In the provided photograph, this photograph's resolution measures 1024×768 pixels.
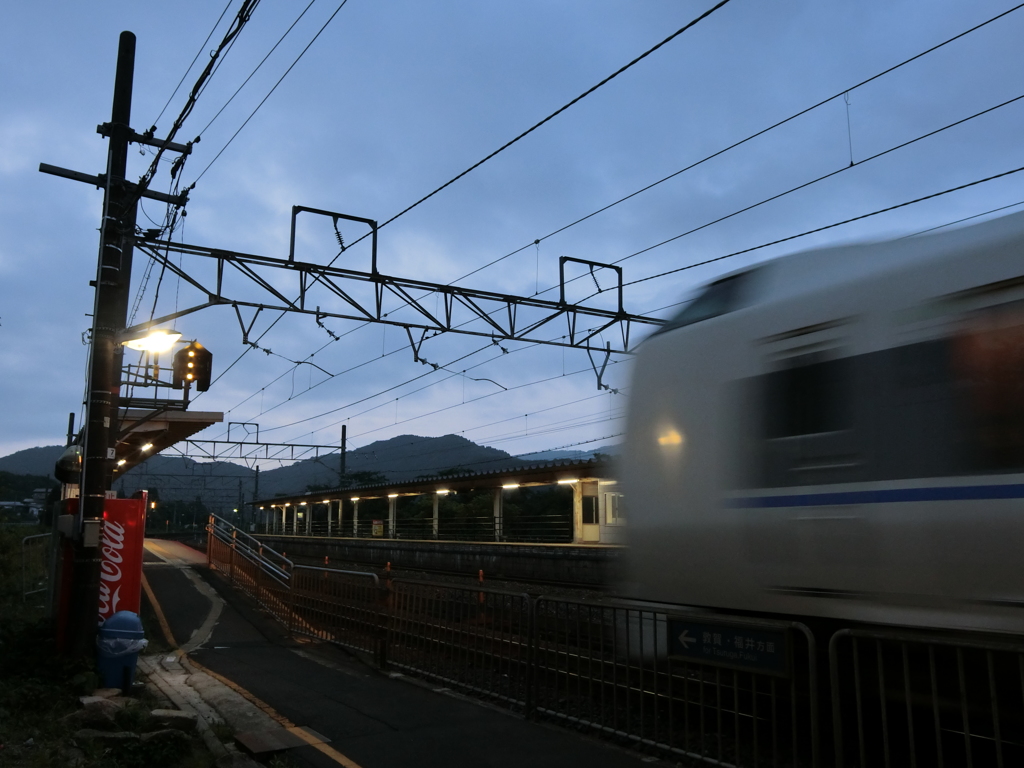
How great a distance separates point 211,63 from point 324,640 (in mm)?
7901

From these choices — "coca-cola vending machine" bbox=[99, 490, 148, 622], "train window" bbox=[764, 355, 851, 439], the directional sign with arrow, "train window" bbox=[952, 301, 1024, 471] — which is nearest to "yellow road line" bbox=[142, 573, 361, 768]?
"coca-cola vending machine" bbox=[99, 490, 148, 622]

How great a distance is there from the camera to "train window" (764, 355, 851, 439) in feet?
17.6

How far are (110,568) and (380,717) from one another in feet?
14.3

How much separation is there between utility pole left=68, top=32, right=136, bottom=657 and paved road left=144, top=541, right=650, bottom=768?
1.76m

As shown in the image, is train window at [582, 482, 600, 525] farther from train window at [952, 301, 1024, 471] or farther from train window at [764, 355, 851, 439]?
train window at [952, 301, 1024, 471]

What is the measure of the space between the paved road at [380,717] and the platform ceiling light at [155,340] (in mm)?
4311

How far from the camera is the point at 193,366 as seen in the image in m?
12.2

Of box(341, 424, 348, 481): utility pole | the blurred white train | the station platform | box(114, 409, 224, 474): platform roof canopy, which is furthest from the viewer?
box(341, 424, 348, 481): utility pole

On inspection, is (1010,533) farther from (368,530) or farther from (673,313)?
(368,530)

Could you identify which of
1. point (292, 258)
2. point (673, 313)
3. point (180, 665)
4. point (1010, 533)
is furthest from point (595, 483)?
point (1010, 533)

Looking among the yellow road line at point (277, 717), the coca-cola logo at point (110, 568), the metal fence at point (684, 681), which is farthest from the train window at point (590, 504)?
the metal fence at point (684, 681)

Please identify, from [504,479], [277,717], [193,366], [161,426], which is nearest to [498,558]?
[504,479]

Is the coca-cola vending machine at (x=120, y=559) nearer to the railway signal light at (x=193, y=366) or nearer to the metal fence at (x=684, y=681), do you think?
the railway signal light at (x=193, y=366)

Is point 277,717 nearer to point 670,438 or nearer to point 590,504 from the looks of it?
point 670,438
